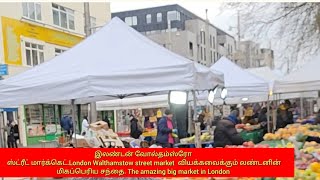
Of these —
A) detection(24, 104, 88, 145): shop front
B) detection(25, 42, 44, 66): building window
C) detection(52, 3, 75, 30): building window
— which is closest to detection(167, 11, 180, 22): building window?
detection(52, 3, 75, 30): building window

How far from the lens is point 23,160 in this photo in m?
3.40

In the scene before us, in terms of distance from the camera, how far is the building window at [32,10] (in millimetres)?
20594

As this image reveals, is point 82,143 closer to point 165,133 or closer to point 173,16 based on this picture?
point 165,133

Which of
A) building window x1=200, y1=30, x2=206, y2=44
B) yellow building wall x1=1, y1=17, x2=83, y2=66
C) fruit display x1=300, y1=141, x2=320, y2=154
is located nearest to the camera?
fruit display x1=300, y1=141, x2=320, y2=154

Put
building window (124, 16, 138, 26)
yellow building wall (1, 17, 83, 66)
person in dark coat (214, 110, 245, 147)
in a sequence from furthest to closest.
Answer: building window (124, 16, 138, 26) → yellow building wall (1, 17, 83, 66) → person in dark coat (214, 110, 245, 147)

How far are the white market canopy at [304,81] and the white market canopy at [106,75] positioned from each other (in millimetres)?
3478

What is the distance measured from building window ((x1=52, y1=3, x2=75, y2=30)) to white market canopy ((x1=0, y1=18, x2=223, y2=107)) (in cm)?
1897

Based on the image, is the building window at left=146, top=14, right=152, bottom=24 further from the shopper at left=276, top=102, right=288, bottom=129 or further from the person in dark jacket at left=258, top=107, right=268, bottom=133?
the shopper at left=276, top=102, right=288, bottom=129

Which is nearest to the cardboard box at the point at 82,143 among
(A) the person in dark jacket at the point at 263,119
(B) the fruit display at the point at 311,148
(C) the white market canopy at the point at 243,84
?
(B) the fruit display at the point at 311,148

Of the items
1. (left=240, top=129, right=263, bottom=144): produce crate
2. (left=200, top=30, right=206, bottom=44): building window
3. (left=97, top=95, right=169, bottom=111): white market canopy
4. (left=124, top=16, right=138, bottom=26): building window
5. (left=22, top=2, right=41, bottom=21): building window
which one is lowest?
(left=240, top=129, right=263, bottom=144): produce crate

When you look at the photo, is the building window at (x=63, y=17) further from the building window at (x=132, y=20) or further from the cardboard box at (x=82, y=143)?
the building window at (x=132, y=20)

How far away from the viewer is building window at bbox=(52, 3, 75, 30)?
75.9ft

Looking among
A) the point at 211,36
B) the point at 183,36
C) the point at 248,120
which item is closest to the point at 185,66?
the point at 248,120

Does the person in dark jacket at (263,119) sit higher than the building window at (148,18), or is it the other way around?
the building window at (148,18)
